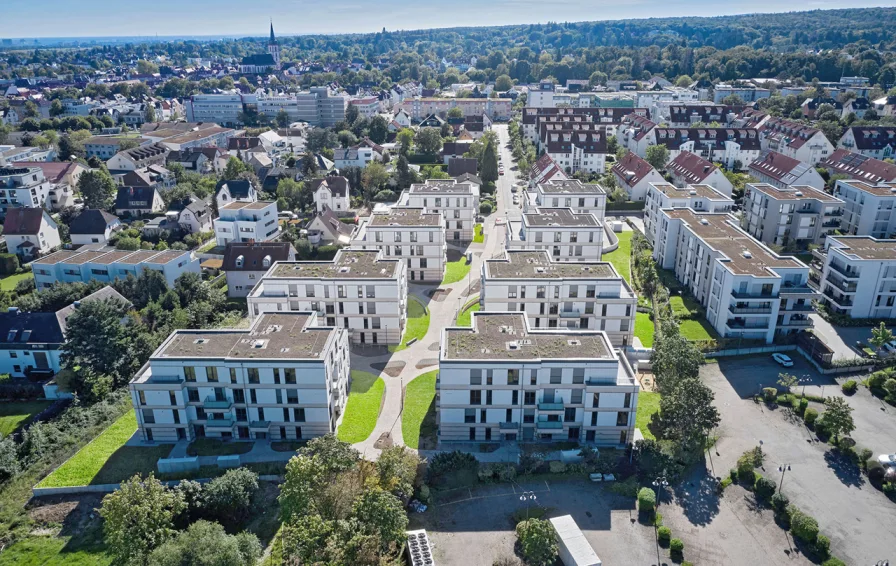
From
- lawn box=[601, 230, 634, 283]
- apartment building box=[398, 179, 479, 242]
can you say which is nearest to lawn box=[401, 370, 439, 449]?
lawn box=[601, 230, 634, 283]

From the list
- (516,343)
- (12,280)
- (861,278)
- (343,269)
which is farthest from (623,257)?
(12,280)

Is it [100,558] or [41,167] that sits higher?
[41,167]

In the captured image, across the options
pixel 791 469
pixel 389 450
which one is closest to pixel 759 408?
pixel 791 469

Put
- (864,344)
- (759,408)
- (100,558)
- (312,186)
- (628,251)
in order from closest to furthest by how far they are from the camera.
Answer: (100,558), (759,408), (864,344), (628,251), (312,186)

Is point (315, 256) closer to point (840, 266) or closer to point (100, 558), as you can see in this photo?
point (100, 558)

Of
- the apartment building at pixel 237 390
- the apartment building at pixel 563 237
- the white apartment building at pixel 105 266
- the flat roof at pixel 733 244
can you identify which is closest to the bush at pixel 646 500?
the apartment building at pixel 237 390
